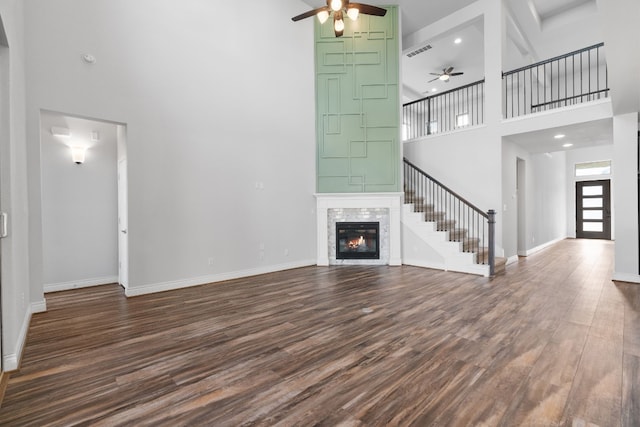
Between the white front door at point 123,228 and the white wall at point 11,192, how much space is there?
3.97 ft

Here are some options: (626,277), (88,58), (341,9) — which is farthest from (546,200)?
(88,58)

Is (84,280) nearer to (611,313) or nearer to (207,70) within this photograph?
(207,70)

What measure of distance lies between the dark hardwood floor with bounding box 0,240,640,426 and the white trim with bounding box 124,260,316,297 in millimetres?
244

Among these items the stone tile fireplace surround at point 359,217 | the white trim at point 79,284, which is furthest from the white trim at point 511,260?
the white trim at point 79,284

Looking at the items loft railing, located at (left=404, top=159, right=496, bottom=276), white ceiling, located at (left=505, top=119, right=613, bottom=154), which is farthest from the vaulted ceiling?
loft railing, located at (left=404, top=159, right=496, bottom=276)

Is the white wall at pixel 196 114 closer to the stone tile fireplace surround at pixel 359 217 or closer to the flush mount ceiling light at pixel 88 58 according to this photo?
the flush mount ceiling light at pixel 88 58

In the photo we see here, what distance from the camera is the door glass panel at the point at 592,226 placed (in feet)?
35.4

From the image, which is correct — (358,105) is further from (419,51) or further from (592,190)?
(592,190)

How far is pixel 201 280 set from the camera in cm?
455

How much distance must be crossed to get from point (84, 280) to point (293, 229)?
11.2 ft

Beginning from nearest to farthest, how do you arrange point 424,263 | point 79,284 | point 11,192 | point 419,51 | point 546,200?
point 11,192
point 79,284
point 424,263
point 419,51
point 546,200

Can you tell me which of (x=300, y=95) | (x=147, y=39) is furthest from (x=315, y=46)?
(x=147, y=39)

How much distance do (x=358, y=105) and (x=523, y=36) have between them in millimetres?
4987

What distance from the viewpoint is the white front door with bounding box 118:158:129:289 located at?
4.03 meters
